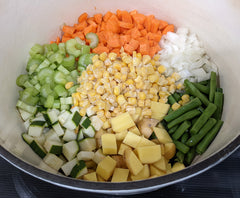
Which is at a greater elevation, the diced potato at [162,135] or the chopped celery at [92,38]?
the chopped celery at [92,38]

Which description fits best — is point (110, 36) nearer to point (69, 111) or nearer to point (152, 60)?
point (152, 60)

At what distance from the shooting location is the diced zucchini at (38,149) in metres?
1.98

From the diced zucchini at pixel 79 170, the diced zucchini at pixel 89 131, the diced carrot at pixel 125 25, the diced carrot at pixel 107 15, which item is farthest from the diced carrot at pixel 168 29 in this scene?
the diced zucchini at pixel 79 170

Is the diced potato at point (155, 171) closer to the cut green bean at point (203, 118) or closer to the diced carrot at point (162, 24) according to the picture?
the cut green bean at point (203, 118)

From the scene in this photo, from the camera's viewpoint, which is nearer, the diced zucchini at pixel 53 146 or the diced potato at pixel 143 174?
the diced potato at pixel 143 174

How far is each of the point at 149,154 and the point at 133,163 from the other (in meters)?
0.14

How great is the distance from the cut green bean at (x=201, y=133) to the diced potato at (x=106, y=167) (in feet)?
2.14

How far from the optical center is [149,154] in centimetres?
182

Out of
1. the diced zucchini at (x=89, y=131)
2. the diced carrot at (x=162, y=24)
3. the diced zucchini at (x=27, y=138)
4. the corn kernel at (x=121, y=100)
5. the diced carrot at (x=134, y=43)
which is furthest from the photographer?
the diced carrot at (x=162, y=24)

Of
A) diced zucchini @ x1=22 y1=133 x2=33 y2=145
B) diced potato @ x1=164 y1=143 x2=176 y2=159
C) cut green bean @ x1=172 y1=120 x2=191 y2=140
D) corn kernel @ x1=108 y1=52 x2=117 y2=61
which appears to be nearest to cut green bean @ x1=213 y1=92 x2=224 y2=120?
cut green bean @ x1=172 y1=120 x2=191 y2=140

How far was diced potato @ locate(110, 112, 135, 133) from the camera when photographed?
2107 millimetres

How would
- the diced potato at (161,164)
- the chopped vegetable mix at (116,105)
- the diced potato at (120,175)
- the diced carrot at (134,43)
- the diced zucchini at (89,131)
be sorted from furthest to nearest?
the diced carrot at (134,43) < the diced zucchini at (89,131) < the chopped vegetable mix at (116,105) < the diced potato at (161,164) < the diced potato at (120,175)

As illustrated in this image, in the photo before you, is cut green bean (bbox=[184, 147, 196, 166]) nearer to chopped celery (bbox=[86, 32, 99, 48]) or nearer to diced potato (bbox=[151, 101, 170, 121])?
diced potato (bbox=[151, 101, 170, 121])

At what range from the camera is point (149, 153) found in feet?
5.98
